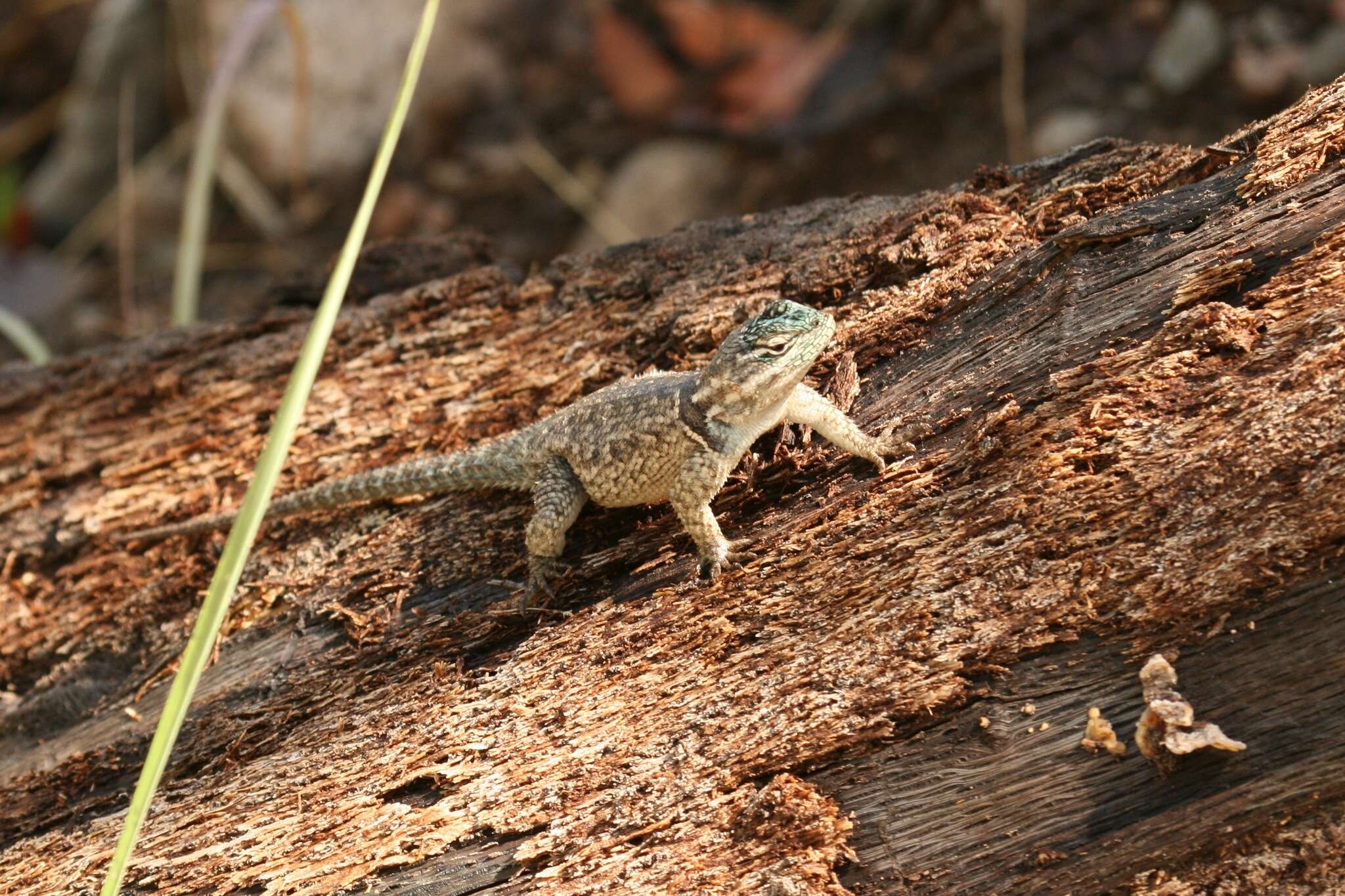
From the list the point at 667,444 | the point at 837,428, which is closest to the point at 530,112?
the point at 667,444

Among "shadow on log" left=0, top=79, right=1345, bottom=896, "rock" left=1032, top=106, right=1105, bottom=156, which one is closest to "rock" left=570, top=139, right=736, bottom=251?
"rock" left=1032, top=106, right=1105, bottom=156

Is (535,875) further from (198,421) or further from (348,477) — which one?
(198,421)

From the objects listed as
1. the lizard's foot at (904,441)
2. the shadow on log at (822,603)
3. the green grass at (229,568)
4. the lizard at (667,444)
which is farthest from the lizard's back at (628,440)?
the green grass at (229,568)

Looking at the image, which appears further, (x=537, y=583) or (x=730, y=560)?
(x=537, y=583)

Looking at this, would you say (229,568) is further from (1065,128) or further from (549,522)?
(1065,128)

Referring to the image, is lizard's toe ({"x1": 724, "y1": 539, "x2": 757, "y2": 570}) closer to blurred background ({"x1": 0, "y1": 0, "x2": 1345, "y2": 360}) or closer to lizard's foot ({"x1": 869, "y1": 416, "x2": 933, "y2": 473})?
lizard's foot ({"x1": 869, "y1": 416, "x2": 933, "y2": 473})

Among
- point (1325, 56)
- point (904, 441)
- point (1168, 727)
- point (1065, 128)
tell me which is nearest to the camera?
point (1168, 727)

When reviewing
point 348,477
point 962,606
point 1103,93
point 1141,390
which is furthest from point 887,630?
point 1103,93
